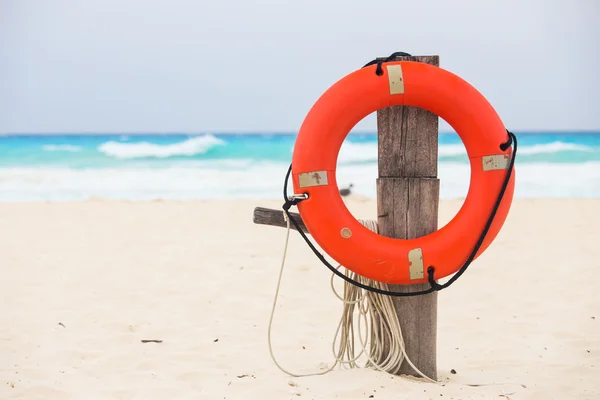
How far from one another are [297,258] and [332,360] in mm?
1846

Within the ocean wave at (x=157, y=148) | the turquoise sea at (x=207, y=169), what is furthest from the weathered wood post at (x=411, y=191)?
the ocean wave at (x=157, y=148)

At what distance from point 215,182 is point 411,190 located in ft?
31.1

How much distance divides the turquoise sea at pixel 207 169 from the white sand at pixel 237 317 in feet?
15.7

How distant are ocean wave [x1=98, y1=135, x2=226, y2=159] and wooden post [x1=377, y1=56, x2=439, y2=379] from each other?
1410 cm

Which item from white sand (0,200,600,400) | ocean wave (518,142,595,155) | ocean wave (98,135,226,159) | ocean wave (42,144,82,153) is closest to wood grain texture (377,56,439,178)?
white sand (0,200,600,400)

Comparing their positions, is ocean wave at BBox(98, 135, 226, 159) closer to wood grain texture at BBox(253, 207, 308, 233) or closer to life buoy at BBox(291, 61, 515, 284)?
wood grain texture at BBox(253, 207, 308, 233)

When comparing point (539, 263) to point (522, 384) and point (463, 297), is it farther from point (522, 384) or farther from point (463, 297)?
point (522, 384)

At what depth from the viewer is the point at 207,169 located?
13039 mm

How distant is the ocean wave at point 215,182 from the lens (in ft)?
32.3

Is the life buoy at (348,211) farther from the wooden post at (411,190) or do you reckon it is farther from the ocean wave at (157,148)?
the ocean wave at (157,148)

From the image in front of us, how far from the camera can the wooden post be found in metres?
1.97

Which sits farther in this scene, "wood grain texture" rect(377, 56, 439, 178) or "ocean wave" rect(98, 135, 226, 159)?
"ocean wave" rect(98, 135, 226, 159)

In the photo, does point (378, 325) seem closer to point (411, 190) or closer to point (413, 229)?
point (413, 229)

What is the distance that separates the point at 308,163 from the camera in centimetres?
201
